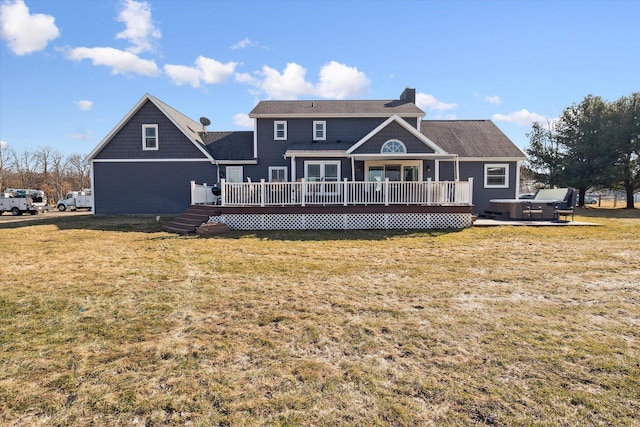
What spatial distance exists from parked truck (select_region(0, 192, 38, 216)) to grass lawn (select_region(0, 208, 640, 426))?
80.8ft

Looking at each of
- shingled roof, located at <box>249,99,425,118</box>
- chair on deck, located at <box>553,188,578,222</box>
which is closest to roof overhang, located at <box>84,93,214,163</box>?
shingled roof, located at <box>249,99,425,118</box>

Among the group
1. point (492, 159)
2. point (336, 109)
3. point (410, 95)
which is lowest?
point (492, 159)

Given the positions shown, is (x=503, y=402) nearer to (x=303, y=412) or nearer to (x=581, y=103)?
(x=303, y=412)

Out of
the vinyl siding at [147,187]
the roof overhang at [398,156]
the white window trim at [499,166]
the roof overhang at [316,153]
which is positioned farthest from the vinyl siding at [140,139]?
the white window trim at [499,166]

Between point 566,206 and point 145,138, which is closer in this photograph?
point 566,206

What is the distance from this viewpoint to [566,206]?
52.2ft

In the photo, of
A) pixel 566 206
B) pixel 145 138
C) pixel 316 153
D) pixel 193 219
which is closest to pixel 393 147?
pixel 316 153

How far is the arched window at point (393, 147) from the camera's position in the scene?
15.2 metres

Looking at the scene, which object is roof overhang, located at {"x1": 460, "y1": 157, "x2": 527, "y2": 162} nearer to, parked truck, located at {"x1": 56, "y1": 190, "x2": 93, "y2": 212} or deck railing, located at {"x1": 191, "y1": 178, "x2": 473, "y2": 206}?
deck railing, located at {"x1": 191, "y1": 178, "x2": 473, "y2": 206}

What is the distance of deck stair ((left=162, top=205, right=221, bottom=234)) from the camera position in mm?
12947

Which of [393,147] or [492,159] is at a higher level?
[393,147]

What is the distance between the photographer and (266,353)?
3.60 metres

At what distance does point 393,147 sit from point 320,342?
12.8 metres

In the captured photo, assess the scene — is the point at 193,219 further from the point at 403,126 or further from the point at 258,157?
the point at 403,126
